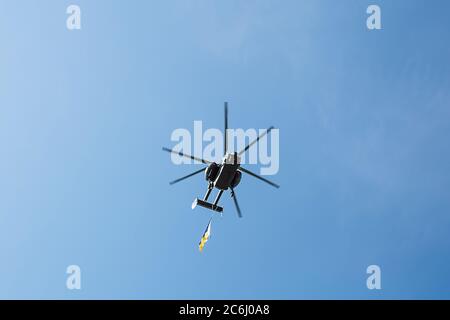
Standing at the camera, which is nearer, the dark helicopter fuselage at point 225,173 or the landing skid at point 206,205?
the dark helicopter fuselage at point 225,173

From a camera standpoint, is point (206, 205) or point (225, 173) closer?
point (225, 173)

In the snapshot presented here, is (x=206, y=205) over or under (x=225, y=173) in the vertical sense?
under

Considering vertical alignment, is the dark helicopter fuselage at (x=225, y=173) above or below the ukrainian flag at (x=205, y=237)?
above

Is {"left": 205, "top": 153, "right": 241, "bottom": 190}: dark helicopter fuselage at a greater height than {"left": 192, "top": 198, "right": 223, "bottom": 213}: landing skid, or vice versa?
{"left": 205, "top": 153, "right": 241, "bottom": 190}: dark helicopter fuselage

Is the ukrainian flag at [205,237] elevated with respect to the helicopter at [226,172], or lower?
lower

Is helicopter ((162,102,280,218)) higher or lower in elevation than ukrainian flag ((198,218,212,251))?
higher

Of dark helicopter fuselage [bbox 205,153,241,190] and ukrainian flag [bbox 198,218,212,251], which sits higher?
dark helicopter fuselage [bbox 205,153,241,190]

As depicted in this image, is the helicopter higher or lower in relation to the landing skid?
higher

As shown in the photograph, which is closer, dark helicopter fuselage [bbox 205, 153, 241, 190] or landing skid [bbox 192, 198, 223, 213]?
dark helicopter fuselage [bbox 205, 153, 241, 190]

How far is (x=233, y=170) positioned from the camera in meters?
36.8
